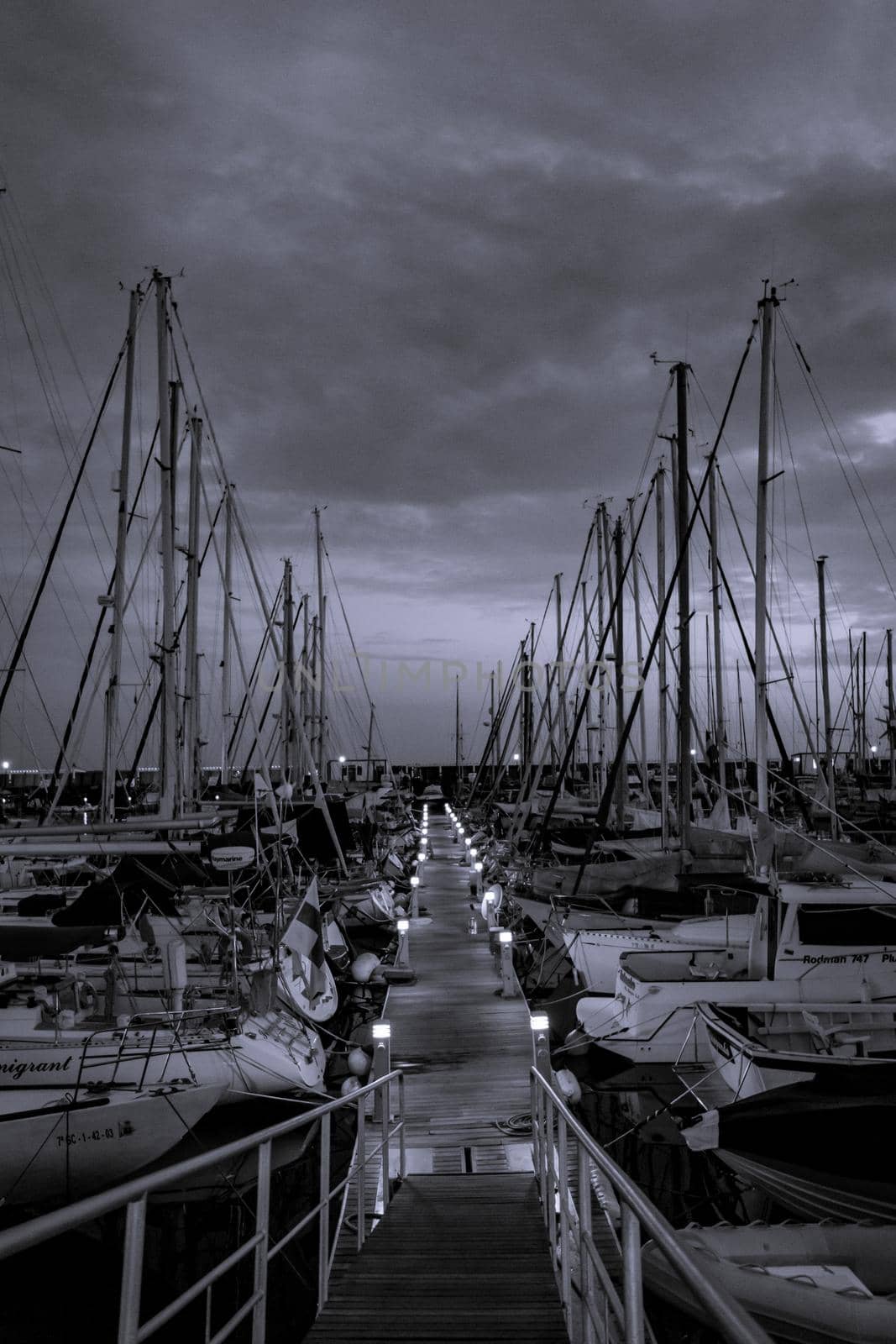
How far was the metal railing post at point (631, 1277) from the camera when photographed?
317cm

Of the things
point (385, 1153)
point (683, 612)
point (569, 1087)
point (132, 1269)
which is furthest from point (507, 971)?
point (132, 1269)

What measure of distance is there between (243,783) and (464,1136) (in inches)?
999

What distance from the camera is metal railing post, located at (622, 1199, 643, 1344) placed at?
10.4 ft

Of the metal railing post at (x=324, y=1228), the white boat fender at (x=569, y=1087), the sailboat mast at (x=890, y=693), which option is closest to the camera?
the metal railing post at (x=324, y=1228)

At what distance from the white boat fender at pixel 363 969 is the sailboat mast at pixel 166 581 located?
5.58m

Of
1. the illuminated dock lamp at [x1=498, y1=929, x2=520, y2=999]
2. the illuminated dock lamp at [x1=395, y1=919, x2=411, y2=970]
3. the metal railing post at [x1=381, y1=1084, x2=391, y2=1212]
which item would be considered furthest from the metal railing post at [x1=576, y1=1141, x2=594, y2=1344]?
the illuminated dock lamp at [x1=395, y1=919, x2=411, y2=970]

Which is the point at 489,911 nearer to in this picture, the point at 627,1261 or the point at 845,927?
the point at 845,927

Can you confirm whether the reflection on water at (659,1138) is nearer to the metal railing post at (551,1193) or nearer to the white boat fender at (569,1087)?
the white boat fender at (569,1087)

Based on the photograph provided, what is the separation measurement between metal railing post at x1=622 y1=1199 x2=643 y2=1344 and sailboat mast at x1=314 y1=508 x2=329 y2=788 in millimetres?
37119

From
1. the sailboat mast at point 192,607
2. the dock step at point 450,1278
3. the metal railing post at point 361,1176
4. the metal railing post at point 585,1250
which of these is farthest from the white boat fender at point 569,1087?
the sailboat mast at point 192,607

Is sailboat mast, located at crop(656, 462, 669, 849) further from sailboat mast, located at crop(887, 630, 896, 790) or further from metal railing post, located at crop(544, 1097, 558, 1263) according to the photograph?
sailboat mast, located at crop(887, 630, 896, 790)

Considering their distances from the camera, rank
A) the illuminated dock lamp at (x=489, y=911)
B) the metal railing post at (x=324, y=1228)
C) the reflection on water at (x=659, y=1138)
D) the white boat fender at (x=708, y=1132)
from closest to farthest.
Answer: the metal railing post at (x=324, y=1228) < the white boat fender at (x=708, y=1132) < the reflection on water at (x=659, y=1138) < the illuminated dock lamp at (x=489, y=911)

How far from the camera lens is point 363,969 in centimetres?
2084

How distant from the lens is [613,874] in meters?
21.8
